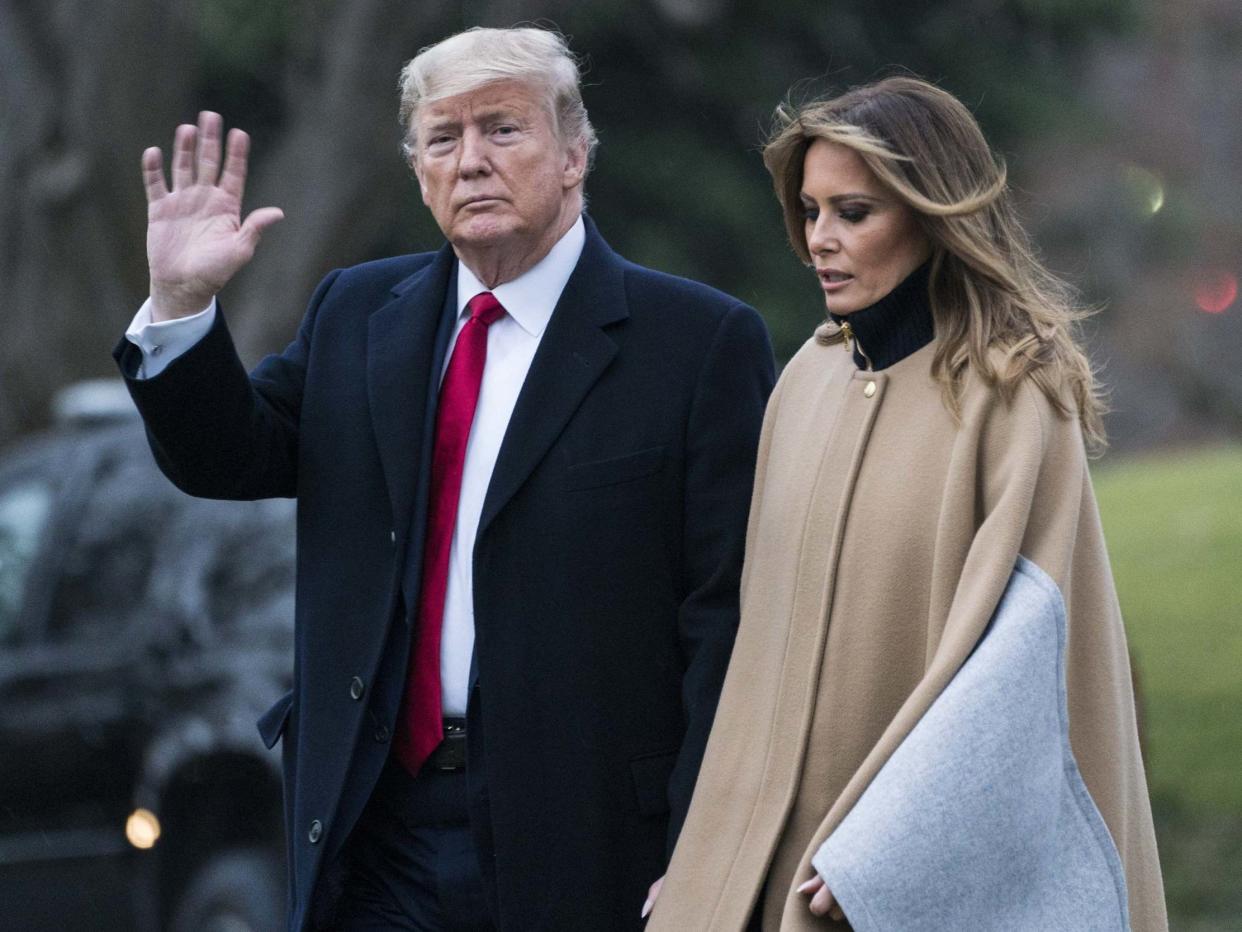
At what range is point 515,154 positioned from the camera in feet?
12.7

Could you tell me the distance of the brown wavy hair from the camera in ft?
11.3

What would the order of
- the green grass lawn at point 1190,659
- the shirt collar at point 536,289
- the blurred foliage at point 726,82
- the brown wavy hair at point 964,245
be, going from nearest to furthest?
the brown wavy hair at point 964,245
the shirt collar at point 536,289
the green grass lawn at point 1190,659
the blurred foliage at point 726,82

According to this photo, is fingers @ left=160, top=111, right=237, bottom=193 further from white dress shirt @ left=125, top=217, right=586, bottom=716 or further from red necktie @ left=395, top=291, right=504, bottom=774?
red necktie @ left=395, top=291, right=504, bottom=774

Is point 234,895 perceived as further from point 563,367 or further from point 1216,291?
point 1216,291

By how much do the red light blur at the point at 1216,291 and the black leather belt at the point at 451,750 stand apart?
25.3 metres

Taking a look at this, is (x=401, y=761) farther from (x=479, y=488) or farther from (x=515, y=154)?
(x=515, y=154)

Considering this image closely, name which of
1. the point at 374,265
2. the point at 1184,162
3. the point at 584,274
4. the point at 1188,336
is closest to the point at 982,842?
the point at 584,274

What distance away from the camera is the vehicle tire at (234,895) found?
237 inches

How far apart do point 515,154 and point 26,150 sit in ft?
22.9

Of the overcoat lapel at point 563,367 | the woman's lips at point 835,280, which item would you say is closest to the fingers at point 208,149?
the overcoat lapel at point 563,367

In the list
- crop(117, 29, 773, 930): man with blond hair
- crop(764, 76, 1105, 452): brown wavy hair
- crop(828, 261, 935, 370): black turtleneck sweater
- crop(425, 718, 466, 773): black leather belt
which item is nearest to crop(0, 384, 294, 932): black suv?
crop(117, 29, 773, 930): man with blond hair

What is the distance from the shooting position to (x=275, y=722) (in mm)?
4074

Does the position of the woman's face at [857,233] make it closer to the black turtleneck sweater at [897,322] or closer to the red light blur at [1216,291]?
the black turtleneck sweater at [897,322]

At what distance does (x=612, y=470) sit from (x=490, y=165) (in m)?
0.57
